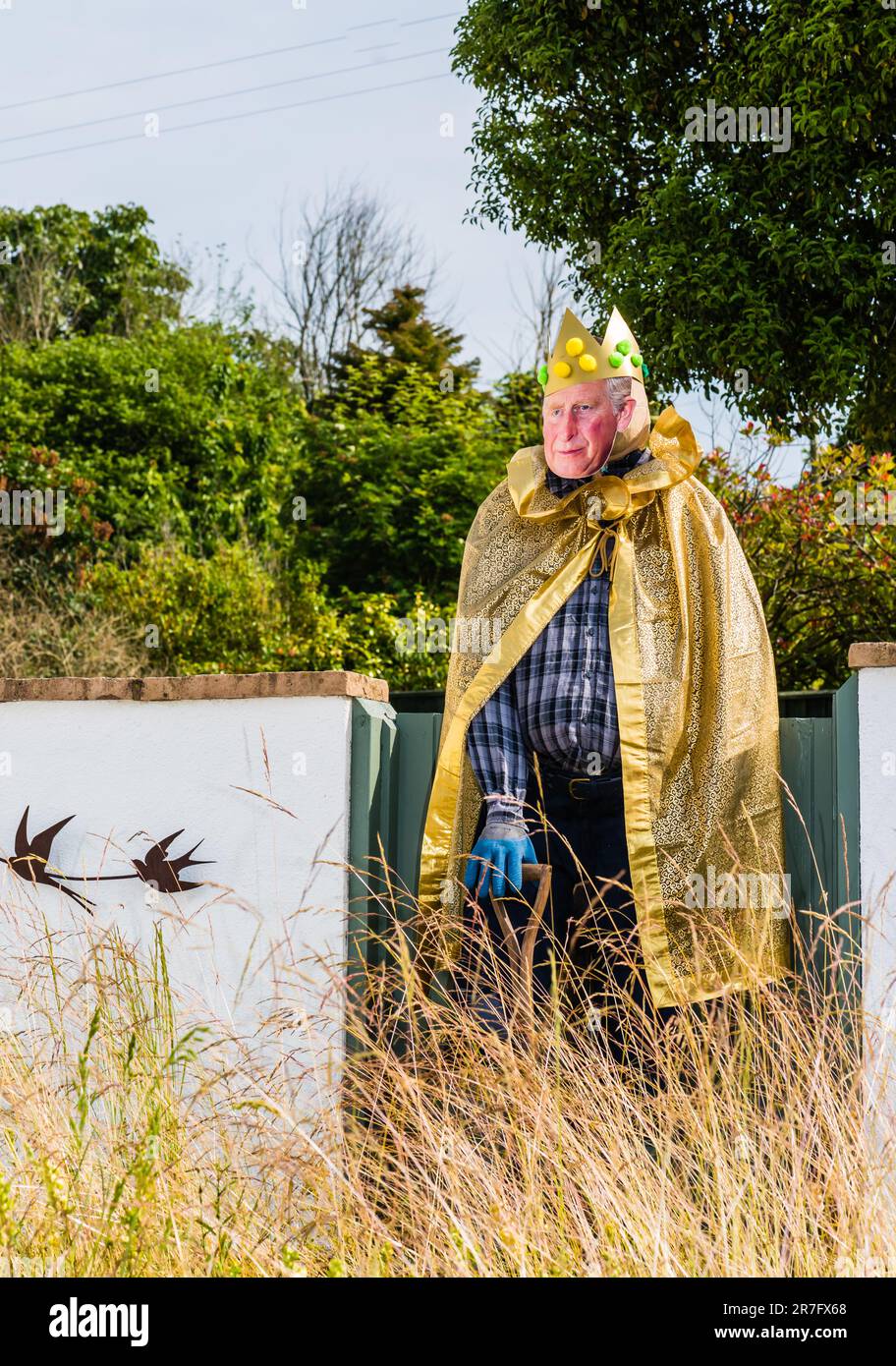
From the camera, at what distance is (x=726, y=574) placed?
3.10m

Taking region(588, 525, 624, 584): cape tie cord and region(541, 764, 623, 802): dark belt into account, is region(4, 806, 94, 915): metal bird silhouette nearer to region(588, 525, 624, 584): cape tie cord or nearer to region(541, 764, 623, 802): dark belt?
region(541, 764, 623, 802): dark belt

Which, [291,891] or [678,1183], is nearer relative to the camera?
[678,1183]

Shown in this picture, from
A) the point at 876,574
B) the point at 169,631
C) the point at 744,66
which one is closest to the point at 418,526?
the point at 169,631

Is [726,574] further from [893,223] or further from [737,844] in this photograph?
[893,223]

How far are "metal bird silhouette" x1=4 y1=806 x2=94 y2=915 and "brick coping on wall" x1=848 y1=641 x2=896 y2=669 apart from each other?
2.01m

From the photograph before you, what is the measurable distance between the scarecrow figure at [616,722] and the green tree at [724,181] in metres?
3.18

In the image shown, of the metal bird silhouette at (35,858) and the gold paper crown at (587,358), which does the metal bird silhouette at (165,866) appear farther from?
the gold paper crown at (587,358)

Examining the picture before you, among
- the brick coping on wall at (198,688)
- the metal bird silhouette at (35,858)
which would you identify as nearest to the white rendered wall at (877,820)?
the brick coping on wall at (198,688)

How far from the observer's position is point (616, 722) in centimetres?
302

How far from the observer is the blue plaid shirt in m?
3.02

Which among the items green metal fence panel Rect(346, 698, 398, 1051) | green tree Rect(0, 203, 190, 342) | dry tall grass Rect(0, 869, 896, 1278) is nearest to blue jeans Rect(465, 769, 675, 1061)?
dry tall grass Rect(0, 869, 896, 1278)

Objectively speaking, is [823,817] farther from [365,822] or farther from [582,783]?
[365,822]

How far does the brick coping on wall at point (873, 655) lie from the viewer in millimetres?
2992
